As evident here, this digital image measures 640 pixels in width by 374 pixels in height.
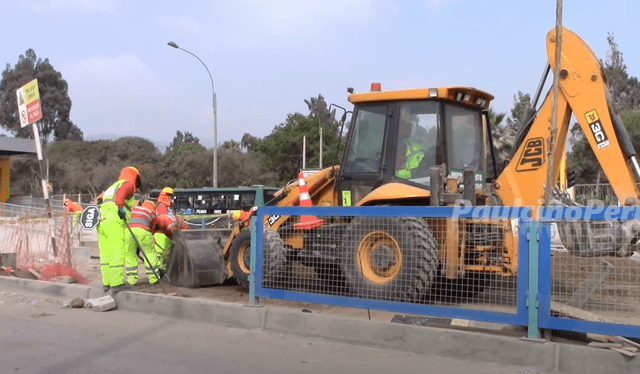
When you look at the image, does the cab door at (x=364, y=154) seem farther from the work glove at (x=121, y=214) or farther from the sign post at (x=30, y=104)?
the sign post at (x=30, y=104)

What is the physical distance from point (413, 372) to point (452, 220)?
1583 millimetres

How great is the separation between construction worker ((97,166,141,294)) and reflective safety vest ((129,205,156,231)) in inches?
30.4

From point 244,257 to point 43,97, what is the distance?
231 feet

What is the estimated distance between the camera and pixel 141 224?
362 inches

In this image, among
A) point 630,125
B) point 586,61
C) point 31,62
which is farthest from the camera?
point 31,62

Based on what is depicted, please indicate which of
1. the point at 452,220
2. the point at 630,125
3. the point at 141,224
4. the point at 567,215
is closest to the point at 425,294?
the point at 452,220

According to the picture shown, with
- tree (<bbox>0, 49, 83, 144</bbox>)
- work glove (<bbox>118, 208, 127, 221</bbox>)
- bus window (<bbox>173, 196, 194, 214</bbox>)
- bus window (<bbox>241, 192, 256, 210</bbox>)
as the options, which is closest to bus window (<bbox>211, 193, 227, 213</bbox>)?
bus window (<bbox>241, 192, 256, 210</bbox>)

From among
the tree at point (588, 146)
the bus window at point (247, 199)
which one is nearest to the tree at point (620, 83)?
the tree at point (588, 146)

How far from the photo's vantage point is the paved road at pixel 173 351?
521cm

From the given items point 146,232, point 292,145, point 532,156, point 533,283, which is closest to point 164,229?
point 146,232

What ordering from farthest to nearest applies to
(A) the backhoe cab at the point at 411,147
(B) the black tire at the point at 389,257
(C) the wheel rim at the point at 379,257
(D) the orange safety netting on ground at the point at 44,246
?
(D) the orange safety netting on ground at the point at 44,246 → (A) the backhoe cab at the point at 411,147 → (C) the wheel rim at the point at 379,257 → (B) the black tire at the point at 389,257

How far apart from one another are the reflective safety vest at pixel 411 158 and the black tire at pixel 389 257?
4.39ft

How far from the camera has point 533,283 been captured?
5.16 metres

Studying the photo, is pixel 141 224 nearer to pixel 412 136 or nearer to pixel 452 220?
pixel 412 136
